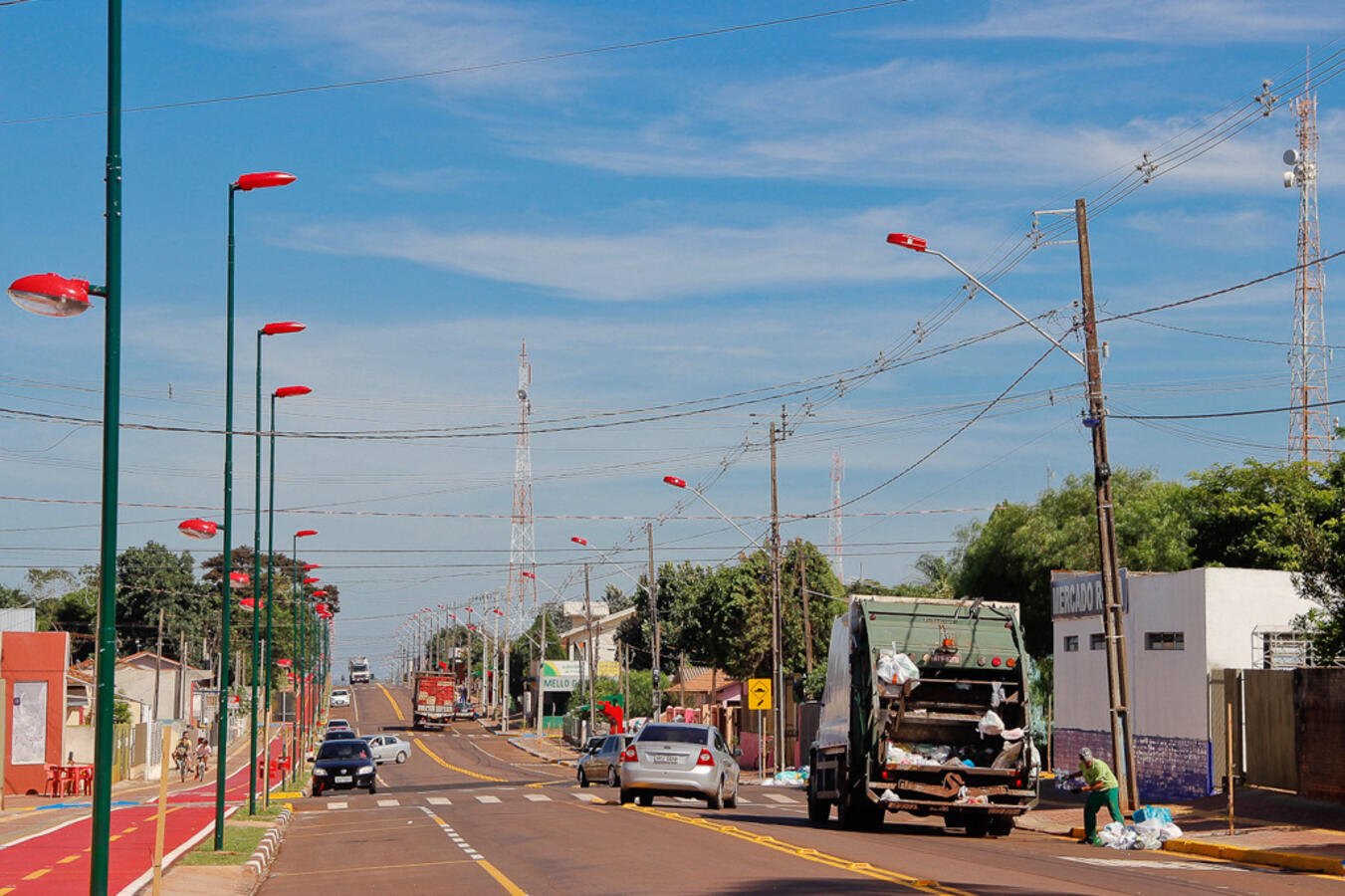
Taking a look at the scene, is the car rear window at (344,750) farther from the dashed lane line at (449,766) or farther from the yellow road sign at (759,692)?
the yellow road sign at (759,692)

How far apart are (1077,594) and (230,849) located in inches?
864

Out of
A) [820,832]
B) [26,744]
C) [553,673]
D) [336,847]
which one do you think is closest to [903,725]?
[820,832]

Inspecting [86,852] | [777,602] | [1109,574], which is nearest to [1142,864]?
[1109,574]

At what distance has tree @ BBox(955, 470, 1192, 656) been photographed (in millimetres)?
50812

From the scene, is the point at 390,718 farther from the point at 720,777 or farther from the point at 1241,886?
the point at 1241,886

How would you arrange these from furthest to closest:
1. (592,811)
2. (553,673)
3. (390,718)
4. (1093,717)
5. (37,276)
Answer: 1. (390,718)
2. (553,673)
3. (1093,717)
4. (592,811)
5. (37,276)

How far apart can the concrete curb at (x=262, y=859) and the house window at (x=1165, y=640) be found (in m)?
17.7

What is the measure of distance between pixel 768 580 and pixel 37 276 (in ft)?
200

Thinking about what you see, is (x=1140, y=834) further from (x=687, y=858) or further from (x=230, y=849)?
(x=230, y=849)

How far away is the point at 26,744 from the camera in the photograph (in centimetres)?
4894

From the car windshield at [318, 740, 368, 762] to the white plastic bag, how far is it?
87.1 feet

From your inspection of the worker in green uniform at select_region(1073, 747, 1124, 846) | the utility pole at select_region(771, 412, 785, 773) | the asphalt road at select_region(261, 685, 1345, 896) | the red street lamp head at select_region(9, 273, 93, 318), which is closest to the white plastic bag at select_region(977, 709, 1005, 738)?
the asphalt road at select_region(261, 685, 1345, 896)

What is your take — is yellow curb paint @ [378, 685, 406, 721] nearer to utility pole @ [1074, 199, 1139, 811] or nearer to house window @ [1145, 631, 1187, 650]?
house window @ [1145, 631, 1187, 650]

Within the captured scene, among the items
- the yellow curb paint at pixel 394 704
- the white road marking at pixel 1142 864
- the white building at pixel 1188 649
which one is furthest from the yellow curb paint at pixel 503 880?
the yellow curb paint at pixel 394 704
